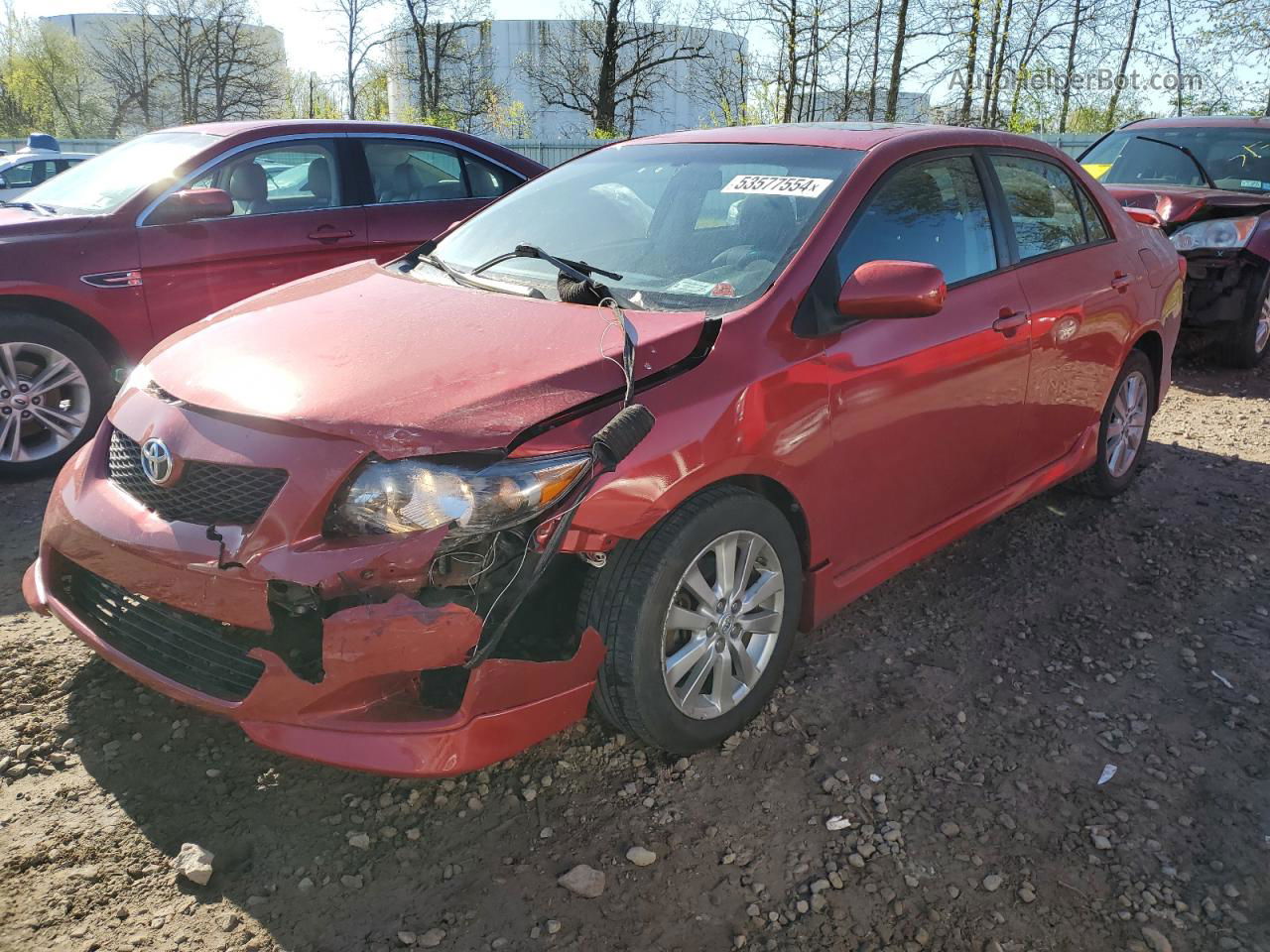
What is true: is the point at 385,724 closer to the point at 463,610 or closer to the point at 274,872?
the point at 463,610

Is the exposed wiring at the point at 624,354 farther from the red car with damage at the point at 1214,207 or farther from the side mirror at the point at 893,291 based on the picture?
the red car with damage at the point at 1214,207

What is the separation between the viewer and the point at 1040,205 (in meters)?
3.92

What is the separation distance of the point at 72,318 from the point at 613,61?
70.3ft

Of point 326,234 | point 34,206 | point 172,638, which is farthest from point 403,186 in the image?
point 172,638

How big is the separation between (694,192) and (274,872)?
244 cm

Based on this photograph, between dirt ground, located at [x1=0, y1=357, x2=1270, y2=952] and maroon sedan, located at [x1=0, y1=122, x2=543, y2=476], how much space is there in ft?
5.77

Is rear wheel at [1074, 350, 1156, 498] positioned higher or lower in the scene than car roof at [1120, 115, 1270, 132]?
lower

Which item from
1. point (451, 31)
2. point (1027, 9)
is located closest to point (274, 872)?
point (1027, 9)

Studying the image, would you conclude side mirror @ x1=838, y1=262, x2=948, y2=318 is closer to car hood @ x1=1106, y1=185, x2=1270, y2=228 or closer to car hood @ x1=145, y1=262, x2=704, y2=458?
car hood @ x1=145, y1=262, x2=704, y2=458

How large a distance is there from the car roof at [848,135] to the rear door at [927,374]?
92 mm

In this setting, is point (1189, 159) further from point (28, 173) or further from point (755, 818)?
point (28, 173)

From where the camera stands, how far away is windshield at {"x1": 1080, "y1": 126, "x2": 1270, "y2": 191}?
24.5ft

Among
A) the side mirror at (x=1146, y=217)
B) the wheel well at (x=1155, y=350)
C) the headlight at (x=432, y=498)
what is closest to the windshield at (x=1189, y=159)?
the side mirror at (x=1146, y=217)

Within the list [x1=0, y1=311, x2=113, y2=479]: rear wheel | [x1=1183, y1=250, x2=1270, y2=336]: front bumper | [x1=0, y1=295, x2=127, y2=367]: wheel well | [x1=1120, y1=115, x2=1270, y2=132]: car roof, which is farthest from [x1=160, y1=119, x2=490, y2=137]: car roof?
[x1=1120, y1=115, x2=1270, y2=132]: car roof
